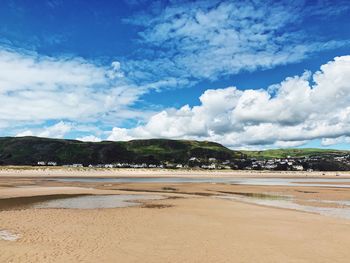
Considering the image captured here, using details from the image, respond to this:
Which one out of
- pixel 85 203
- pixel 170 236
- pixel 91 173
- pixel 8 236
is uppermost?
pixel 91 173

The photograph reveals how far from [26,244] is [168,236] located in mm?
7040

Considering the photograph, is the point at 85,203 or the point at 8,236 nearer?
the point at 8,236

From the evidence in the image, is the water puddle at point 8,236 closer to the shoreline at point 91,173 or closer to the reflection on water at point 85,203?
the reflection on water at point 85,203

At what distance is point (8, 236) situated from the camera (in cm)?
1798

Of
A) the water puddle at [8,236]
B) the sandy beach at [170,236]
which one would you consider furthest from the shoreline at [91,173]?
the water puddle at [8,236]

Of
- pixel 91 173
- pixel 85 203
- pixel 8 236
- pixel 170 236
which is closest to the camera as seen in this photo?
pixel 8 236

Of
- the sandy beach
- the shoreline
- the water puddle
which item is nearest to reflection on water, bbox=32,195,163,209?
the sandy beach

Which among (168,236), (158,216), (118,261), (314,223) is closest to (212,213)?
(158,216)

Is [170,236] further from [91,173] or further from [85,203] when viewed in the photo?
[91,173]

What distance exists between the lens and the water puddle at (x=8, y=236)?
1745cm

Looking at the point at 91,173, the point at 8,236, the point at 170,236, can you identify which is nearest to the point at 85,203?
the point at 8,236

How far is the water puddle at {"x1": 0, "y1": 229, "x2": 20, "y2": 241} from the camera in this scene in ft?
57.3

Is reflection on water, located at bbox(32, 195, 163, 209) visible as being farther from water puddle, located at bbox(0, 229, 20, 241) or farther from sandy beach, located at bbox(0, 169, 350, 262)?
water puddle, located at bbox(0, 229, 20, 241)

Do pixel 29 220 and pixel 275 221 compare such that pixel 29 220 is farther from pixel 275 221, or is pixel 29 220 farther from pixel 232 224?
pixel 275 221
